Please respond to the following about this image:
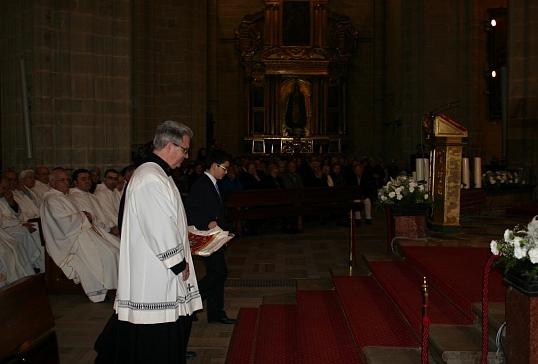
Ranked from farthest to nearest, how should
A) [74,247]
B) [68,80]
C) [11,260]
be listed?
1. [68,80]
2. [74,247]
3. [11,260]

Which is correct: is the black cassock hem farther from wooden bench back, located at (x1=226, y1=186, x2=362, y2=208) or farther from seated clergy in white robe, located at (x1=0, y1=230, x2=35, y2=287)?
wooden bench back, located at (x1=226, y1=186, x2=362, y2=208)

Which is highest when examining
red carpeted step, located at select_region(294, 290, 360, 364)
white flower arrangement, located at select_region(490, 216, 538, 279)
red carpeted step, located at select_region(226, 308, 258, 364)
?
white flower arrangement, located at select_region(490, 216, 538, 279)

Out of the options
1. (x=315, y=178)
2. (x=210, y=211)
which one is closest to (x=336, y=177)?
(x=315, y=178)

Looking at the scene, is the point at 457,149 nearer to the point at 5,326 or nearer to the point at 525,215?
the point at 525,215

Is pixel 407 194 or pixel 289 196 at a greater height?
pixel 407 194

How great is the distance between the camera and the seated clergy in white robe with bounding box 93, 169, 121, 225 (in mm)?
8773

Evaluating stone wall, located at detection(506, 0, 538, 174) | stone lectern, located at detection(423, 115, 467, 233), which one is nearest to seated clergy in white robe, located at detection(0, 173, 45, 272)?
stone lectern, located at detection(423, 115, 467, 233)

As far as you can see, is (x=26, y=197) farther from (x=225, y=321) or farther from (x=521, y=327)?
(x=521, y=327)

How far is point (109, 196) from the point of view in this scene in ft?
29.1

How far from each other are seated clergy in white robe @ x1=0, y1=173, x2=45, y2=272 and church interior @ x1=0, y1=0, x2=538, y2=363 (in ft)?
3.84

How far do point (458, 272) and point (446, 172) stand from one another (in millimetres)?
2906

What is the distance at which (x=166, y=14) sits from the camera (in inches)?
685

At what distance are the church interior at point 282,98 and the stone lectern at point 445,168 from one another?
1.4 inches

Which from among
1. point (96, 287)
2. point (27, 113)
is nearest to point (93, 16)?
point (27, 113)
